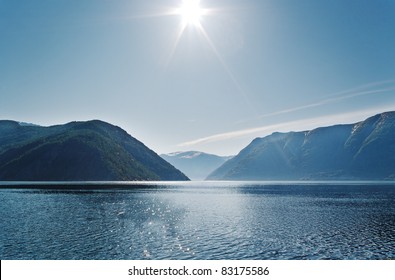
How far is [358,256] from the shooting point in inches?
1751

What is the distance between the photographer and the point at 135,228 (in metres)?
66.9
